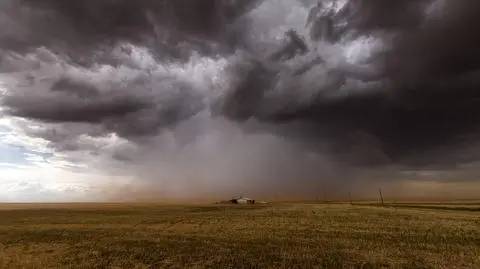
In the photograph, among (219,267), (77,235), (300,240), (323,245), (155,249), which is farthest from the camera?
(77,235)

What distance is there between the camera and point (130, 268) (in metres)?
30.2

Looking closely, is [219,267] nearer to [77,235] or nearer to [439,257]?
[439,257]

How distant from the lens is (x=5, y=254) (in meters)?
37.3

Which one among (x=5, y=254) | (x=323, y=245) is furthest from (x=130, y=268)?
(x=323, y=245)

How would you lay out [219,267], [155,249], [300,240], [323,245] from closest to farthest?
[219,267] < [155,249] < [323,245] < [300,240]

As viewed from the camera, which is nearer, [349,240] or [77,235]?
[349,240]

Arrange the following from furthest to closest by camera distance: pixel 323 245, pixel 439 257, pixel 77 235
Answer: pixel 77 235
pixel 323 245
pixel 439 257

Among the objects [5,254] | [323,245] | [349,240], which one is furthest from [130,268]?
[349,240]

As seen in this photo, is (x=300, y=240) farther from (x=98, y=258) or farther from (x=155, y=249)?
(x=98, y=258)

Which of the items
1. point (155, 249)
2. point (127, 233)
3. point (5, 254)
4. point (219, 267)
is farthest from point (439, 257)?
point (5, 254)

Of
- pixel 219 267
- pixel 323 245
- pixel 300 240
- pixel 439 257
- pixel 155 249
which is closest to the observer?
pixel 219 267

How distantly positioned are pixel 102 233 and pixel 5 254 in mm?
13602

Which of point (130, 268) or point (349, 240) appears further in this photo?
point (349, 240)

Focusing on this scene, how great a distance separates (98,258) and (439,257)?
29.4 metres
